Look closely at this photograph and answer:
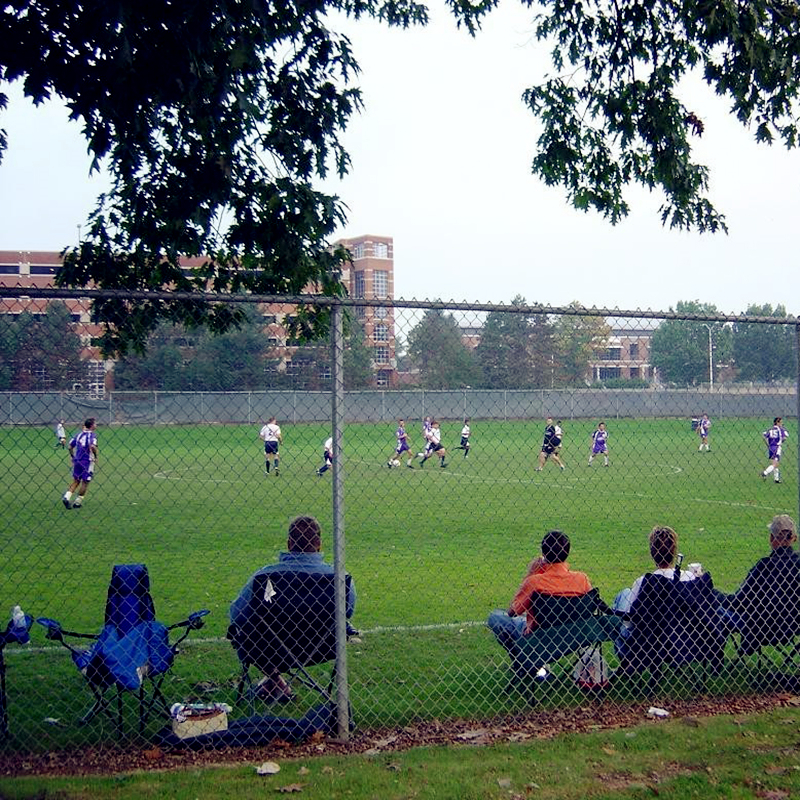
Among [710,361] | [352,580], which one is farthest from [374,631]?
[710,361]

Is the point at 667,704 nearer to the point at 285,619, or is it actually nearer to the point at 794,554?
the point at 794,554

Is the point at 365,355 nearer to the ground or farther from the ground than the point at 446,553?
farther from the ground

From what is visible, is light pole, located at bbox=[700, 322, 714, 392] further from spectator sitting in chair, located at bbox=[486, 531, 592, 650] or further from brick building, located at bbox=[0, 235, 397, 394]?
brick building, located at bbox=[0, 235, 397, 394]

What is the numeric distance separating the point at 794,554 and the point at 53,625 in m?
4.63

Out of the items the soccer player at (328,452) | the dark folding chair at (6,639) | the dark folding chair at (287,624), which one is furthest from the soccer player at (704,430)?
the dark folding chair at (6,639)

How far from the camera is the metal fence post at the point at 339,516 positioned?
4.96m

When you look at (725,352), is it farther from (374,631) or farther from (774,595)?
(374,631)

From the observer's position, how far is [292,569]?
5559 millimetres

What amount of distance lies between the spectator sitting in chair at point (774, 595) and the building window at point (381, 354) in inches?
111

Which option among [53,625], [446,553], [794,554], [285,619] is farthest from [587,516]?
[53,625]

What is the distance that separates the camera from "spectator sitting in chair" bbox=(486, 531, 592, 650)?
575 cm

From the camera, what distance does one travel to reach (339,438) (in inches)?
198

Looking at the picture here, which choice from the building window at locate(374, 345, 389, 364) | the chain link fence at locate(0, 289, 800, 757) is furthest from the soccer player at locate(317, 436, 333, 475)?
the building window at locate(374, 345, 389, 364)

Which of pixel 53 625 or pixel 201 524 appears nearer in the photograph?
pixel 53 625
